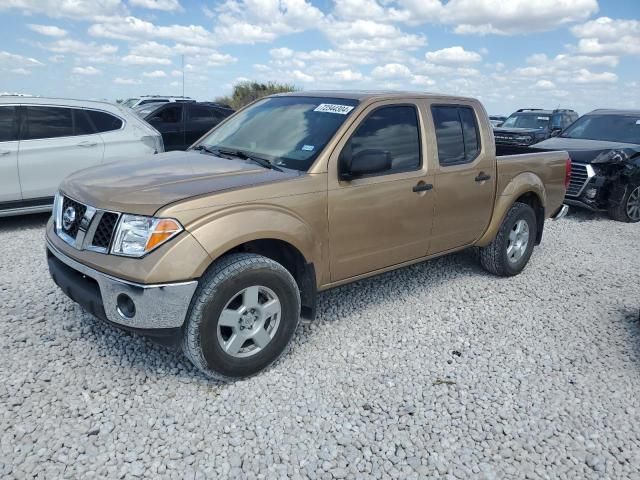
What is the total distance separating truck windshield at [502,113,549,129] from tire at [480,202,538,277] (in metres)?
10.2

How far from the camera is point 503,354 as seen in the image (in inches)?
148

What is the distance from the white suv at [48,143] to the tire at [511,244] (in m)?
4.85

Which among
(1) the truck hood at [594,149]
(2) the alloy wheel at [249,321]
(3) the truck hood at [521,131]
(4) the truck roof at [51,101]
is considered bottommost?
(2) the alloy wheel at [249,321]

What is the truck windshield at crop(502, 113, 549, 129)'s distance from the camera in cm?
1446

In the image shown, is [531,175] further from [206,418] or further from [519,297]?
[206,418]

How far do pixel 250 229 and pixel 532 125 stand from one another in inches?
533

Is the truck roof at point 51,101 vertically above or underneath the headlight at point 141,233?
above

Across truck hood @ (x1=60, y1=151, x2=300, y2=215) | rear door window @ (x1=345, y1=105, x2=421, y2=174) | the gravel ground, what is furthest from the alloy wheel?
rear door window @ (x1=345, y1=105, x2=421, y2=174)

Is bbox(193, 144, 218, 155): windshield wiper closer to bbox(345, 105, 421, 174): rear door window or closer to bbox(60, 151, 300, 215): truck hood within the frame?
bbox(60, 151, 300, 215): truck hood

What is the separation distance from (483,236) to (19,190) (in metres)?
5.51

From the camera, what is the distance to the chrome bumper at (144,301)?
9.11 ft

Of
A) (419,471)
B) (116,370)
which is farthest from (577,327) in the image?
(116,370)

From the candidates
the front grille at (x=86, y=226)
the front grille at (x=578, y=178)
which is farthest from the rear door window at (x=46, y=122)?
the front grille at (x=578, y=178)

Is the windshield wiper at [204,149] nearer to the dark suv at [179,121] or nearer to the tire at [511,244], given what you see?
the tire at [511,244]
